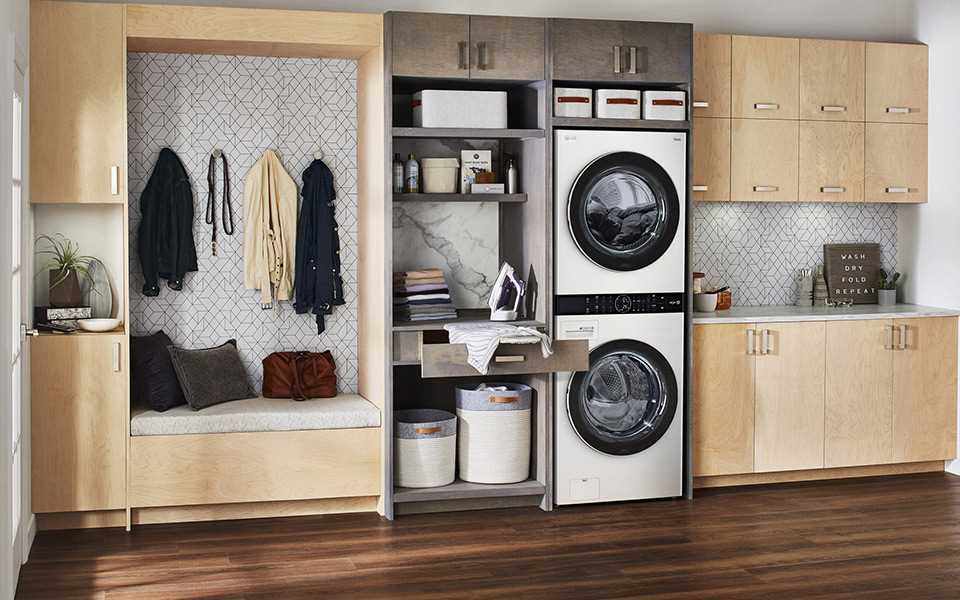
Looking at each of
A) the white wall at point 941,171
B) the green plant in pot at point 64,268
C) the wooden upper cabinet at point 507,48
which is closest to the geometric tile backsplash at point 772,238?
the white wall at point 941,171

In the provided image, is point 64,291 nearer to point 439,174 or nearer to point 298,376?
point 298,376

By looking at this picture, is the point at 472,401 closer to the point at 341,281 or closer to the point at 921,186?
the point at 341,281

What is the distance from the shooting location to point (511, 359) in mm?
4816

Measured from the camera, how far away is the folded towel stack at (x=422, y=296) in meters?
5.08

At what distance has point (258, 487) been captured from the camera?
16.0 feet

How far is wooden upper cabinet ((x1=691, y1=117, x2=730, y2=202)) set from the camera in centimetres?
552

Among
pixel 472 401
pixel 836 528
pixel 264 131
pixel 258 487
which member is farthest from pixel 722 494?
pixel 264 131

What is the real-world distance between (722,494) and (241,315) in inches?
97.2

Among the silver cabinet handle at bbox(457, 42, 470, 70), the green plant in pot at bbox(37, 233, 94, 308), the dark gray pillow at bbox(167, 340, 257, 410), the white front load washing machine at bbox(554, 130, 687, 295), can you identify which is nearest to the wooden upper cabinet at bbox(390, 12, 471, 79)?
the silver cabinet handle at bbox(457, 42, 470, 70)

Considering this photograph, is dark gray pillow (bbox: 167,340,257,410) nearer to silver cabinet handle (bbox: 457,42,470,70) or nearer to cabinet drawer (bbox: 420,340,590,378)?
cabinet drawer (bbox: 420,340,590,378)

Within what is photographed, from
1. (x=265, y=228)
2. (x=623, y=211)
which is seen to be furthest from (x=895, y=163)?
(x=265, y=228)

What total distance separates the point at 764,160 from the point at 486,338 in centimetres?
190

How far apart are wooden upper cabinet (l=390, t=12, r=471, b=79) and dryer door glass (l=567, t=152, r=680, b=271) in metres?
0.76

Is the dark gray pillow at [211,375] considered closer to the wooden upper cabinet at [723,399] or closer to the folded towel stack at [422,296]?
the folded towel stack at [422,296]
